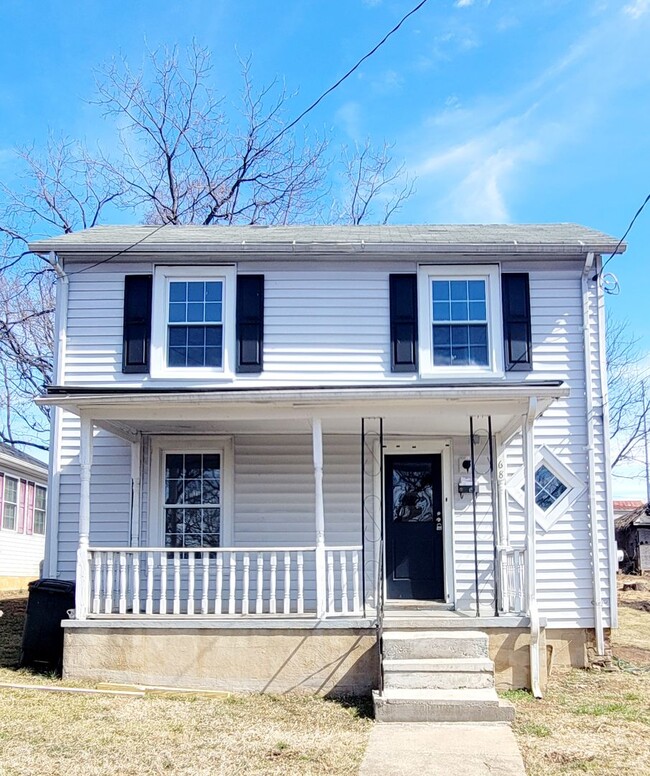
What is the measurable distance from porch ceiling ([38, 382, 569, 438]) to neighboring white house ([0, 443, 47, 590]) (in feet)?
39.6

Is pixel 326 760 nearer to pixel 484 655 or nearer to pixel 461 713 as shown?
pixel 461 713

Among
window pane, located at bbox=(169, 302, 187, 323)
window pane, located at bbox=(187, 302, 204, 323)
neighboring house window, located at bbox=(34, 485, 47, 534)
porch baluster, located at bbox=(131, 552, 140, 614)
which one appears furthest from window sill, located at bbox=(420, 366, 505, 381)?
neighboring house window, located at bbox=(34, 485, 47, 534)

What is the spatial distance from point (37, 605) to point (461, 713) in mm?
4702

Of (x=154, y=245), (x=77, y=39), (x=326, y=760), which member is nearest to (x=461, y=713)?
(x=326, y=760)

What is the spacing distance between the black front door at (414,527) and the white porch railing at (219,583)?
542 mm

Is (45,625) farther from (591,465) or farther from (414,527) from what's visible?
(591,465)

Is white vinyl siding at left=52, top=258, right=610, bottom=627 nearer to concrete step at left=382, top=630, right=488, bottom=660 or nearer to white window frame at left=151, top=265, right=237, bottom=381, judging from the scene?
white window frame at left=151, top=265, right=237, bottom=381

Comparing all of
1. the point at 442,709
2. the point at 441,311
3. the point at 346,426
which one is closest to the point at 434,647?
the point at 442,709

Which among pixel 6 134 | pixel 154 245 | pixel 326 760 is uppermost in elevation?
pixel 6 134

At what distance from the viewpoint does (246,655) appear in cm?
802

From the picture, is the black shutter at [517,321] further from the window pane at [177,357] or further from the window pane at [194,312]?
the window pane at [177,357]

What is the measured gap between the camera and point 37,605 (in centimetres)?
870

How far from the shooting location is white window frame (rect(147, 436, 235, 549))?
391 inches

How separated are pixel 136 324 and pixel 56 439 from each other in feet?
5.78
